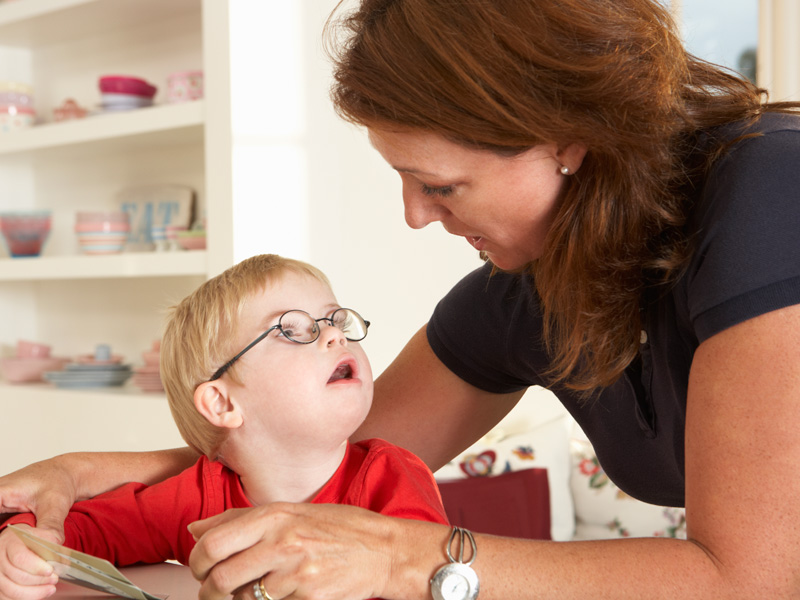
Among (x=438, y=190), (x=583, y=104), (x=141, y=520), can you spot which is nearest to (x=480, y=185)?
(x=438, y=190)

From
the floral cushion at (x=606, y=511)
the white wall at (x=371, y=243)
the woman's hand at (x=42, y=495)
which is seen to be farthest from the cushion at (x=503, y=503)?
Answer: the woman's hand at (x=42, y=495)

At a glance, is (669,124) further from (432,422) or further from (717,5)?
(717,5)

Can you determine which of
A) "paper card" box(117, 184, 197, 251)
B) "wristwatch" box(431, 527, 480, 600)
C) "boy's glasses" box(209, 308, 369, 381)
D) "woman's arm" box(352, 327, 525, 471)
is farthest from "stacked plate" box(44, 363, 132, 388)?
"wristwatch" box(431, 527, 480, 600)

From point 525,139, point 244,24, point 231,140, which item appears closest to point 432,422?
point 525,139

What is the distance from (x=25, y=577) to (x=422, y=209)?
2.31ft

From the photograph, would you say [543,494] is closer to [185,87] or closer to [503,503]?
[503,503]

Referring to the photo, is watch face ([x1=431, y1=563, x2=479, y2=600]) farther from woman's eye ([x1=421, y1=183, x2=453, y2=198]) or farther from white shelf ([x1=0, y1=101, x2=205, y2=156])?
white shelf ([x1=0, y1=101, x2=205, y2=156])

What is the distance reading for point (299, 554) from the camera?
2.86 feet

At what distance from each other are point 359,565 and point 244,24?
8.04ft

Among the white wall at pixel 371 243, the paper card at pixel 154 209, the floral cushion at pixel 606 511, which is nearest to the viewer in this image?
the floral cushion at pixel 606 511

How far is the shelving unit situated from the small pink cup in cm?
21

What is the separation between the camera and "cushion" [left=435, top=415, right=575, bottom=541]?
297 cm

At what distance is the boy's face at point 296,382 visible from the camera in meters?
1.14

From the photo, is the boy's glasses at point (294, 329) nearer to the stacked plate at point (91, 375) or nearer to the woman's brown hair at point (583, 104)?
the woman's brown hair at point (583, 104)
